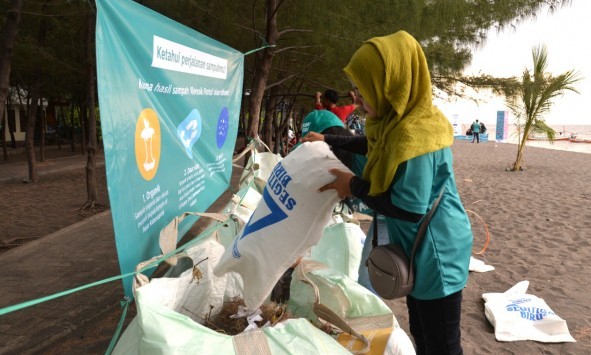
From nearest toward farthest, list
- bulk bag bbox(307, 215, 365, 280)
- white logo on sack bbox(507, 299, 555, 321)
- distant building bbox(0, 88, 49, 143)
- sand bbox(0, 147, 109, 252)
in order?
bulk bag bbox(307, 215, 365, 280) < white logo on sack bbox(507, 299, 555, 321) < sand bbox(0, 147, 109, 252) < distant building bbox(0, 88, 49, 143)

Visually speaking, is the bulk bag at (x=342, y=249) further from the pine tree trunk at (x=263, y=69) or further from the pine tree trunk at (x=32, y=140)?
the pine tree trunk at (x=32, y=140)

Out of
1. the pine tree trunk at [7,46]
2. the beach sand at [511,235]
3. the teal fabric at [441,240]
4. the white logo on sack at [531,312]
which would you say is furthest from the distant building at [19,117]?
the teal fabric at [441,240]

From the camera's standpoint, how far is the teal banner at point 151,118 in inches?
58.7

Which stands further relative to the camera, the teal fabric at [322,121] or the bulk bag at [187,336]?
the teal fabric at [322,121]

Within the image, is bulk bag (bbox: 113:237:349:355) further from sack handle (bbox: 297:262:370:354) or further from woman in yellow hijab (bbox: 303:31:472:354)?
woman in yellow hijab (bbox: 303:31:472:354)

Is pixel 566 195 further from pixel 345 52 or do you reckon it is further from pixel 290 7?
pixel 290 7

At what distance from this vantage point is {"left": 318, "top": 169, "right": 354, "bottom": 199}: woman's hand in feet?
5.02

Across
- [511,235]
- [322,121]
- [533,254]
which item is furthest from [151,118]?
[511,235]

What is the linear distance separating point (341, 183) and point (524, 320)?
206 centimetres

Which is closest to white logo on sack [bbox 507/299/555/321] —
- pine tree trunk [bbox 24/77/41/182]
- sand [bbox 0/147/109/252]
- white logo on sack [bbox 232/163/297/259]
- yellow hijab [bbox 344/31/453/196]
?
yellow hijab [bbox 344/31/453/196]

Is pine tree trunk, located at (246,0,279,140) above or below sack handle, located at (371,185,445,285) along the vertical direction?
above

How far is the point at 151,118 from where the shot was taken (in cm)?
181

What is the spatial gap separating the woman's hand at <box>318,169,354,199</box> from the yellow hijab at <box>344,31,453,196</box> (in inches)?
3.1

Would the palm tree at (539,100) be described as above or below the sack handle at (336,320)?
above
